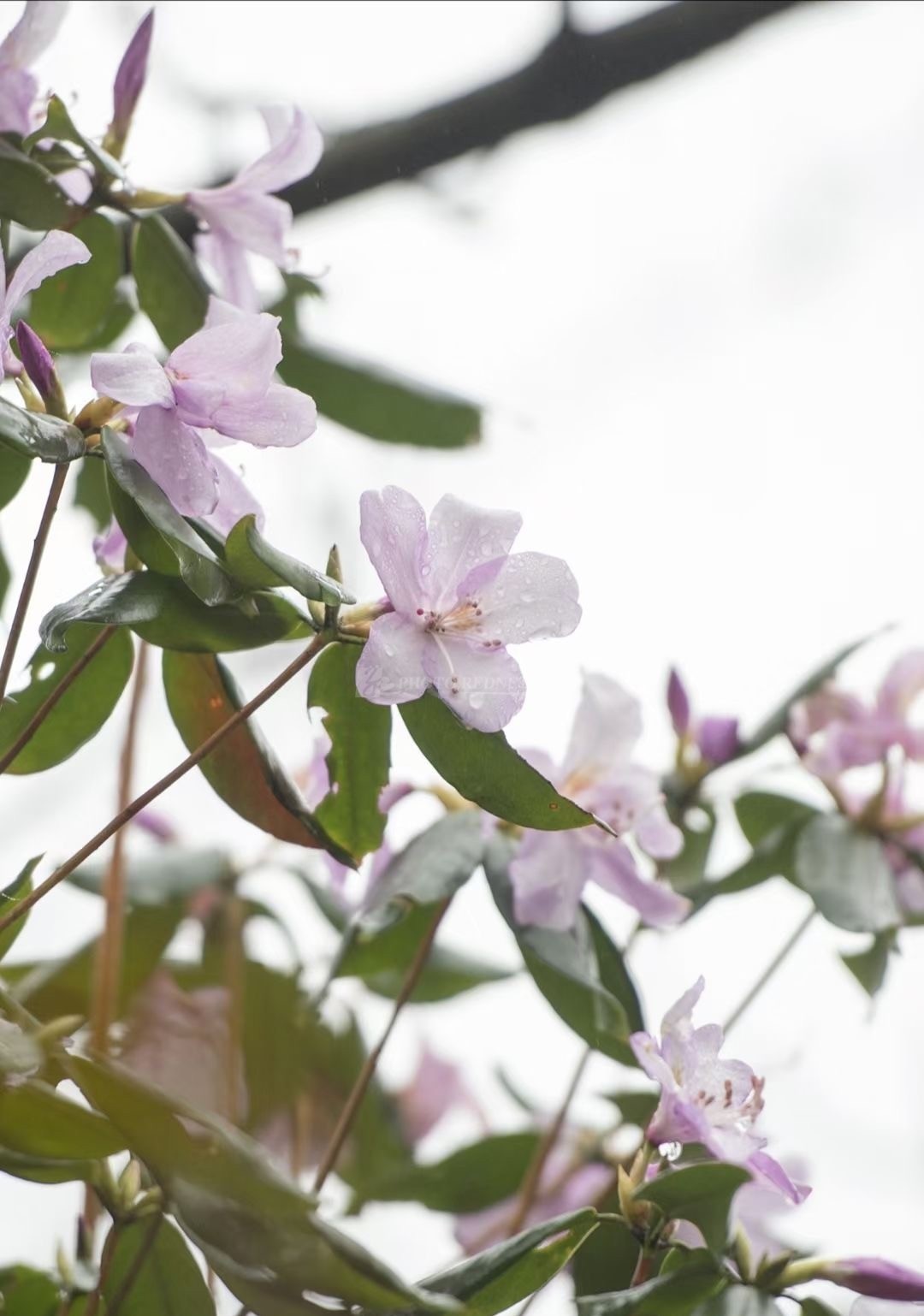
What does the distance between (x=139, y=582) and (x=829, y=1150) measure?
2049mm

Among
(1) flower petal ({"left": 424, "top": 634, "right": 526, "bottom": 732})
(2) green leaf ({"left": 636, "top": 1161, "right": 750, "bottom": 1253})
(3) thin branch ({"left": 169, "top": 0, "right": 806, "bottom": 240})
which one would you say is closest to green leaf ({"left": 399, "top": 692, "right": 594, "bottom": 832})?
(1) flower petal ({"left": 424, "top": 634, "right": 526, "bottom": 732})

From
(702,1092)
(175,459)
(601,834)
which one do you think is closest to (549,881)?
(601,834)

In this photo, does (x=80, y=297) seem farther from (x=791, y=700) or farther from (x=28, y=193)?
(x=791, y=700)

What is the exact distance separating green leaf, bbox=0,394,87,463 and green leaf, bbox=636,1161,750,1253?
0.95ft

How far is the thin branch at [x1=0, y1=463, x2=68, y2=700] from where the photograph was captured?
0.48 meters

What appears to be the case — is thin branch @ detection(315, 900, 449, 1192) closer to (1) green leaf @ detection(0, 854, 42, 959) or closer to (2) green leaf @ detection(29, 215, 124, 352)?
(1) green leaf @ detection(0, 854, 42, 959)

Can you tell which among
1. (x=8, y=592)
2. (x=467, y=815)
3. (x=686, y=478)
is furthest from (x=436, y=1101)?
(x=686, y=478)

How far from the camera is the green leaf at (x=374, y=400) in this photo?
0.81m

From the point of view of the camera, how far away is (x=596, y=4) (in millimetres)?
1063

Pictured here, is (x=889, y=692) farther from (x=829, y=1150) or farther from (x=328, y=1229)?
Result: (x=829, y=1150)

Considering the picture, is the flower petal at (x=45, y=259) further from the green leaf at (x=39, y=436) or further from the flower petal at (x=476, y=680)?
the flower petal at (x=476, y=680)

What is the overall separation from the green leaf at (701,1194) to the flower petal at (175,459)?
0.84 ft

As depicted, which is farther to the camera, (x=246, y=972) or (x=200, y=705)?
(x=246, y=972)

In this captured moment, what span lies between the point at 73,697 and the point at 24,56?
265 mm
